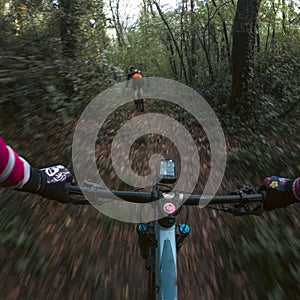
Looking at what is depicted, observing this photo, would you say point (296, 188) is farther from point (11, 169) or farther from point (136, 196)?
point (11, 169)

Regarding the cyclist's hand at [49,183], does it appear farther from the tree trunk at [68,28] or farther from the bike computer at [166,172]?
the tree trunk at [68,28]

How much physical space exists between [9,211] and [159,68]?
68.1ft

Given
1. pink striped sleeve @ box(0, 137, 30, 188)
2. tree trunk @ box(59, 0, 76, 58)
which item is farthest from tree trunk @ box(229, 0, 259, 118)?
pink striped sleeve @ box(0, 137, 30, 188)

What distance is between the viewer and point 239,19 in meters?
6.91

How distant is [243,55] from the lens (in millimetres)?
7035

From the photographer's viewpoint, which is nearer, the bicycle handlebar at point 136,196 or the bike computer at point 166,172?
the bicycle handlebar at point 136,196

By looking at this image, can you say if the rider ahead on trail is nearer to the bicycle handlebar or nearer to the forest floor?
the forest floor

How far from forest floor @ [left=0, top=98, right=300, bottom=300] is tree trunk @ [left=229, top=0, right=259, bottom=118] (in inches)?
174

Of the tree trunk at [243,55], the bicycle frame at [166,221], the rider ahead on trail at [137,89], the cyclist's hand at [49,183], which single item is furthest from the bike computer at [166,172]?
the rider ahead on trail at [137,89]

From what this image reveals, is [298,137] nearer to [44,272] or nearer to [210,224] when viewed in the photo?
[210,224]

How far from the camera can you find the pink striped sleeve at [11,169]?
4.56ft

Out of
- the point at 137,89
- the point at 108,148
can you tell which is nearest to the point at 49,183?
the point at 108,148

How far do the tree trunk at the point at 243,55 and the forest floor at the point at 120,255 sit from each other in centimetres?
442

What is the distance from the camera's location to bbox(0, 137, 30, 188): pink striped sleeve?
1391 millimetres
